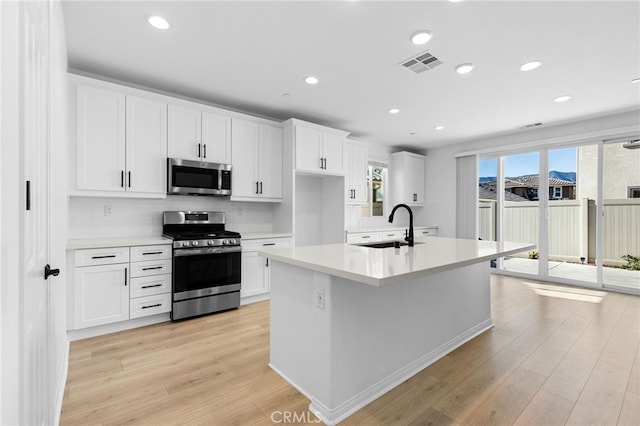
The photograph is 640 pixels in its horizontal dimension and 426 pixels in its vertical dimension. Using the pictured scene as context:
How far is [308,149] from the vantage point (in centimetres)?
432

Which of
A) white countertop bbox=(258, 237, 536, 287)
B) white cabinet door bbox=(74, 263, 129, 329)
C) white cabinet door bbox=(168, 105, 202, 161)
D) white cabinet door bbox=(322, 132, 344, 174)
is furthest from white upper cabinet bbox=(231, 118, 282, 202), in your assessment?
white countertop bbox=(258, 237, 536, 287)

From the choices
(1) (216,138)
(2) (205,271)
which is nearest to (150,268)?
(2) (205,271)

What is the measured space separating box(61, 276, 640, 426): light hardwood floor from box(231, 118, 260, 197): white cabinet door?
5.53 ft

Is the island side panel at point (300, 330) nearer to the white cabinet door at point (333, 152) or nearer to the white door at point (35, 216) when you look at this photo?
the white door at point (35, 216)

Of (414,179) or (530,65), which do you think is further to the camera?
(414,179)

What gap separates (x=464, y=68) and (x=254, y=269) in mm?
3217

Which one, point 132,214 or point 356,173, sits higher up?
point 356,173

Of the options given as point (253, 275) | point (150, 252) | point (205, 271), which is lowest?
point (253, 275)

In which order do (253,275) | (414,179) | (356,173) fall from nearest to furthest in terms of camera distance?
(253,275) < (356,173) < (414,179)

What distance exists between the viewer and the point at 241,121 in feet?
12.8

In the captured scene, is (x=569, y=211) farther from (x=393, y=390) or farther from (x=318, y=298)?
(x=318, y=298)

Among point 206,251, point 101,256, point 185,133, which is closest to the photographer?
point 101,256

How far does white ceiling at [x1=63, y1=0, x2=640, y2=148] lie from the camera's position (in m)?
2.14

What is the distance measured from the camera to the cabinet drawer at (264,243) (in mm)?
3770
